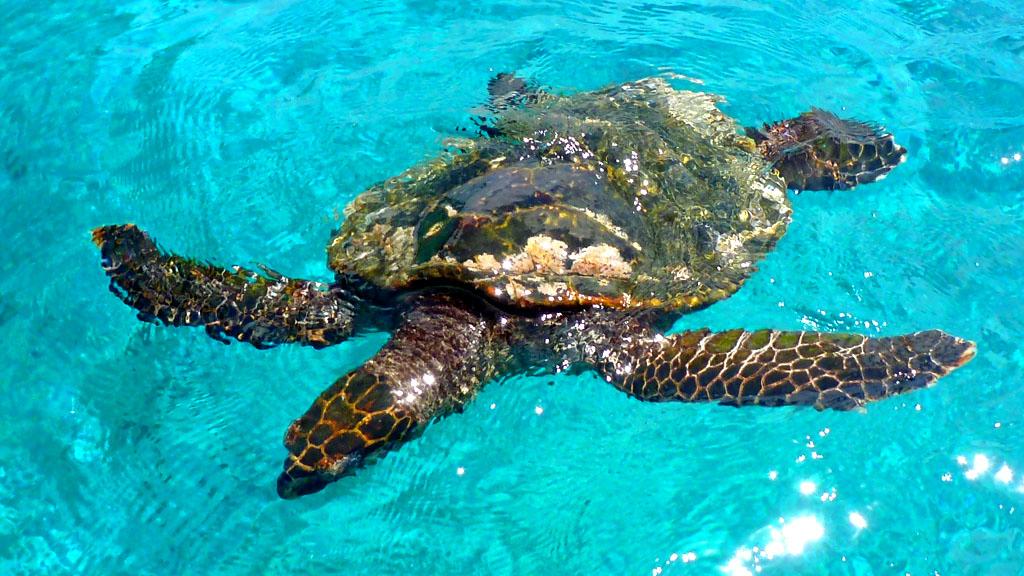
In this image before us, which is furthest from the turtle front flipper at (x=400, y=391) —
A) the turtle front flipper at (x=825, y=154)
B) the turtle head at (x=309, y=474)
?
the turtle front flipper at (x=825, y=154)

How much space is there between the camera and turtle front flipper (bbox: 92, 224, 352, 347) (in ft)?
18.7

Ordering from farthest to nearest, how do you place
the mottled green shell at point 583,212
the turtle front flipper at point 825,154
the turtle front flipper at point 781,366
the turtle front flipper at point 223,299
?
the turtle front flipper at point 825,154, the turtle front flipper at point 223,299, the mottled green shell at point 583,212, the turtle front flipper at point 781,366

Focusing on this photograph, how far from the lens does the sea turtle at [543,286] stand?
189 inches

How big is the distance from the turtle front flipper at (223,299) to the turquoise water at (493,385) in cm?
28

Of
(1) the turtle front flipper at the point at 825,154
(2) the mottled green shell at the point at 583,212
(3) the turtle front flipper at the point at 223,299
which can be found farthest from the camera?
(1) the turtle front flipper at the point at 825,154

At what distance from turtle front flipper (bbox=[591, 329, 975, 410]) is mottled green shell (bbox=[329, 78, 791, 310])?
1.43ft

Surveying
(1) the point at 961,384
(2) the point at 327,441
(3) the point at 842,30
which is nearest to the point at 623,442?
(2) the point at 327,441

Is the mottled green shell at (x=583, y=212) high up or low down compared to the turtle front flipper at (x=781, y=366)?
up

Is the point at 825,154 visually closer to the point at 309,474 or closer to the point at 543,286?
the point at 543,286

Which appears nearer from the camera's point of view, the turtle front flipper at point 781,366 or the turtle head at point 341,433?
the turtle head at point 341,433

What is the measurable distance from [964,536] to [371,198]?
5.18 meters

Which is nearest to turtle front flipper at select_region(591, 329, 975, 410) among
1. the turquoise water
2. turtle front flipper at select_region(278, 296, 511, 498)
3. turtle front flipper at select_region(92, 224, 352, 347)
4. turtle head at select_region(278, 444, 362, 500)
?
the turquoise water

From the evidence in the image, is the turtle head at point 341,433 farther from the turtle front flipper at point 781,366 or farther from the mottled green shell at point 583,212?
the turtle front flipper at point 781,366

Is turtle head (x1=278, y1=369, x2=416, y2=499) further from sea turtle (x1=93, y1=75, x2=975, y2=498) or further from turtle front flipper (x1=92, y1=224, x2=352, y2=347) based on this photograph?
turtle front flipper (x1=92, y1=224, x2=352, y2=347)
